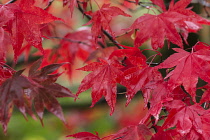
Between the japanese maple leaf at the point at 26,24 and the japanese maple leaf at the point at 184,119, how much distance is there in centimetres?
30

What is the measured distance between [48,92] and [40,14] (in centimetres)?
17

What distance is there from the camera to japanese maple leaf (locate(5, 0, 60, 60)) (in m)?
0.71

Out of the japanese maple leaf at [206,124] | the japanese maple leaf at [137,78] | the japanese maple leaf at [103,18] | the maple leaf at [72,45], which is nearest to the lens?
the japanese maple leaf at [206,124]

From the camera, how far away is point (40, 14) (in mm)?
737

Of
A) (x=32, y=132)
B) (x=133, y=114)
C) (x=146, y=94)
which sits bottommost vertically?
(x=32, y=132)

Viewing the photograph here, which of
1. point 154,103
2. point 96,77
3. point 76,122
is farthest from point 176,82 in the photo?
point 76,122

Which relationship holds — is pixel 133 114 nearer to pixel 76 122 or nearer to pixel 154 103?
pixel 76 122

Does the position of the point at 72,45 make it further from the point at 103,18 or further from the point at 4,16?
the point at 4,16

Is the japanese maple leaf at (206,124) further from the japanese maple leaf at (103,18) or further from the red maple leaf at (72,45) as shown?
the red maple leaf at (72,45)

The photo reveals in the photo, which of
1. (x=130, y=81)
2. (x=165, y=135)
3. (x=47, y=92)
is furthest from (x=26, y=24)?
(x=165, y=135)

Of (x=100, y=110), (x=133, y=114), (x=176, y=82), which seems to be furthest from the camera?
(x=100, y=110)

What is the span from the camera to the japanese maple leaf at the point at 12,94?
0.66 m

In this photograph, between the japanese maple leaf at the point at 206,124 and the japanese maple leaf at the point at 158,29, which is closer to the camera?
the japanese maple leaf at the point at 206,124

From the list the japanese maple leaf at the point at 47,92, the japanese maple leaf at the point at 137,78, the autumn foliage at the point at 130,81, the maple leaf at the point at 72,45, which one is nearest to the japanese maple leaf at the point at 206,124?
the autumn foliage at the point at 130,81
